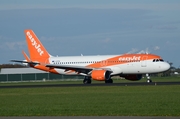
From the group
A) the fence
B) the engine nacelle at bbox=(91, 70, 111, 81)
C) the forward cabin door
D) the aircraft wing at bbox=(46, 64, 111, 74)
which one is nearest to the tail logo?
the aircraft wing at bbox=(46, 64, 111, 74)

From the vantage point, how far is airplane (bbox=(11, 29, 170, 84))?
194 feet

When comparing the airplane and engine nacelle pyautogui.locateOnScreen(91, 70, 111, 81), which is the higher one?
the airplane

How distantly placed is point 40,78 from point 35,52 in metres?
31.7

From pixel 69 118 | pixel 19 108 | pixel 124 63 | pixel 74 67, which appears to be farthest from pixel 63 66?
pixel 69 118

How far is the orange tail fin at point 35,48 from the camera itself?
68312 mm

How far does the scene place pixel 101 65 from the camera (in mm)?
61500

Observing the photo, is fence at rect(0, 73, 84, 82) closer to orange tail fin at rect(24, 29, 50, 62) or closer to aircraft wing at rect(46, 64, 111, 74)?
orange tail fin at rect(24, 29, 50, 62)

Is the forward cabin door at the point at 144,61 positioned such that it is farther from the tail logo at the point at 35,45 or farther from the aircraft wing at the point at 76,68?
the tail logo at the point at 35,45

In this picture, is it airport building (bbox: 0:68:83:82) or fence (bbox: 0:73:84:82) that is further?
fence (bbox: 0:73:84:82)

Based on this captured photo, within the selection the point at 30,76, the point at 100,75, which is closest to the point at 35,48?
the point at 100,75

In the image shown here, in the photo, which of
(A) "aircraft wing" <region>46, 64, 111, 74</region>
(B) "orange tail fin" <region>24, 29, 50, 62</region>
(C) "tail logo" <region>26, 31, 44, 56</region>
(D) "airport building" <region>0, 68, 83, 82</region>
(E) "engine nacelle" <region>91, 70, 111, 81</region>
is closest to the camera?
(E) "engine nacelle" <region>91, 70, 111, 81</region>

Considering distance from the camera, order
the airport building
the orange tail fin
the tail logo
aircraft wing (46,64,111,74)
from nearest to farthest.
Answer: aircraft wing (46,64,111,74), the orange tail fin, the tail logo, the airport building

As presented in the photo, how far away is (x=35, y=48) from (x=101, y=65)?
38.8ft

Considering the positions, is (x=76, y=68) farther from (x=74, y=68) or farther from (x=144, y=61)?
(x=144, y=61)
